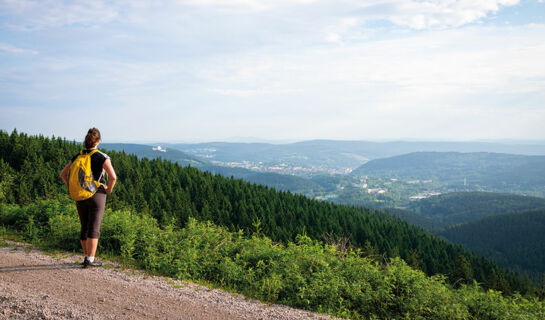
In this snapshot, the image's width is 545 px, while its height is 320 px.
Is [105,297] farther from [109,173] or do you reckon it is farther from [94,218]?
[109,173]

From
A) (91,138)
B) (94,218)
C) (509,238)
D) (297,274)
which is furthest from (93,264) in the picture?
(509,238)

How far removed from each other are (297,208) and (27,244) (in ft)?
242

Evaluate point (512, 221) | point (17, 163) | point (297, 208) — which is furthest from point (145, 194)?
point (512, 221)

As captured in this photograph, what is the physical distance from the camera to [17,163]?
41.2 meters

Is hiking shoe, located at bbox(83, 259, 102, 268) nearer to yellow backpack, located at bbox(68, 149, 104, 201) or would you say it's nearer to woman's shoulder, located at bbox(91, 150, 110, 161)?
yellow backpack, located at bbox(68, 149, 104, 201)

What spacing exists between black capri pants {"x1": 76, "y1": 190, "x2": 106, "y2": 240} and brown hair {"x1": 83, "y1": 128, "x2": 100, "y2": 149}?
4.00 feet

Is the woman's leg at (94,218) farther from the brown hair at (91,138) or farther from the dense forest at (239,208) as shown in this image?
the dense forest at (239,208)

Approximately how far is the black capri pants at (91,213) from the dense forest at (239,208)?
84.7 feet

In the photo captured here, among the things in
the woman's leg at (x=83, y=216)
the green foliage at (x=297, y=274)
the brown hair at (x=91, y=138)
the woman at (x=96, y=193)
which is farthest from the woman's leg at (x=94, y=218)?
the green foliage at (x=297, y=274)

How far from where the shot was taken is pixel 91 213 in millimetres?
8148

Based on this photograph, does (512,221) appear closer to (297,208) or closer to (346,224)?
(346,224)

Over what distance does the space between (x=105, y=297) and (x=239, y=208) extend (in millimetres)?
64449

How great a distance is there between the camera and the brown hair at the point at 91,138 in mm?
7875

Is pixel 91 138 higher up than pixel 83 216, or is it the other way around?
pixel 91 138
